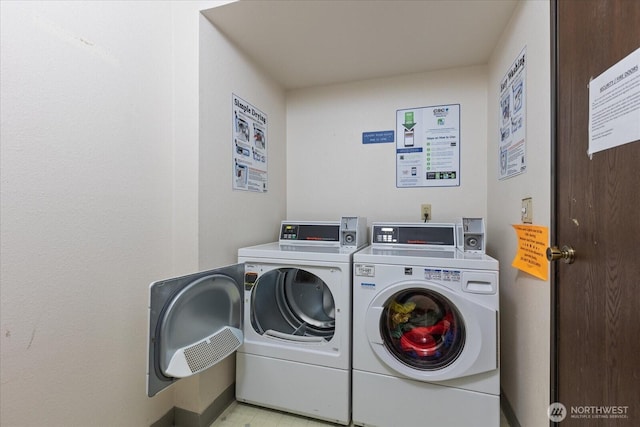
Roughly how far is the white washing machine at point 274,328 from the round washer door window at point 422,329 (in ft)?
0.75

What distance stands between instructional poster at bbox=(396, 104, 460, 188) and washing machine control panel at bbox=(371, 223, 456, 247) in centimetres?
49

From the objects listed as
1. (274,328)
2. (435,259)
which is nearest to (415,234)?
(435,259)

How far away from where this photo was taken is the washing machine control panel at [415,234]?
1.57 metres

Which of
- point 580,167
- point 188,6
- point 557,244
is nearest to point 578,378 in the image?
point 557,244

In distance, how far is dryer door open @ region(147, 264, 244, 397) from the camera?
1.04 metres

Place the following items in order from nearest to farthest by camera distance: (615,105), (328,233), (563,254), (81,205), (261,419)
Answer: (615,105), (563,254), (81,205), (261,419), (328,233)

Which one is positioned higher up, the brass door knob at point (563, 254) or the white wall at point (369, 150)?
the white wall at point (369, 150)

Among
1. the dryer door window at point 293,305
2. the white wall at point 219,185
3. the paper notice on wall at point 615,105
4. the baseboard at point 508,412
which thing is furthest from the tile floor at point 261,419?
the paper notice on wall at point 615,105

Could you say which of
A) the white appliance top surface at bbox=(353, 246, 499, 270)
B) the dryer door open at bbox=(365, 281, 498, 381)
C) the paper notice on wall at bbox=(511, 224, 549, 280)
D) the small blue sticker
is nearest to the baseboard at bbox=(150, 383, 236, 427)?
the dryer door open at bbox=(365, 281, 498, 381)

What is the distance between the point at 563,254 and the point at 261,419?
1.60 metres

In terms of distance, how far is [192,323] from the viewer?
1219 millimetres

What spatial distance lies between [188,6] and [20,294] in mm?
1461

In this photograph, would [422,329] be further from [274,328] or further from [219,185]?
[219,185]

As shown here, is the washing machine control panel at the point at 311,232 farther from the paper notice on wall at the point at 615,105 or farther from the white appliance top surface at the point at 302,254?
the paper notice on wall at the point at 615,105
